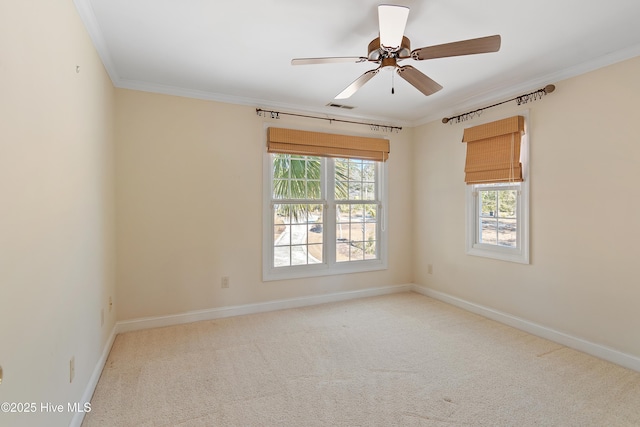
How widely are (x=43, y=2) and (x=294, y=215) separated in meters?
2.86

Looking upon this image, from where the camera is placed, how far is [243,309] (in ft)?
11.8

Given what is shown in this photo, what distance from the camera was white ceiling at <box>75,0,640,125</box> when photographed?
198 centimetres

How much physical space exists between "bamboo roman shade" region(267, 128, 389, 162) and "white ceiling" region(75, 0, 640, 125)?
48 centimetres

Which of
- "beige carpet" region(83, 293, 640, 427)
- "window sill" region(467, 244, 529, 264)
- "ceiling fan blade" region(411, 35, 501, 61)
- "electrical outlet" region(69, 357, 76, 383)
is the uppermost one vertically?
"ceiling fan blade" region(411, 35, 501, 61)

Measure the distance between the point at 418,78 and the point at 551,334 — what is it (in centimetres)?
261

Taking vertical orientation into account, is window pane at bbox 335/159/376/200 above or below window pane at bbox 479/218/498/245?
above

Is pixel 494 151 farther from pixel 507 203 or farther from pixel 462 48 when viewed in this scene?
pixel 462 48

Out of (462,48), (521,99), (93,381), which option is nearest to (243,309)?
(93,381)

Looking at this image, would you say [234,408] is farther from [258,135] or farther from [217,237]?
[258,135]

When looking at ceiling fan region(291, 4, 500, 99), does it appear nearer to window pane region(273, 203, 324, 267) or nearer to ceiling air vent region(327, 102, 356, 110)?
ceiling air vent region(327, 102, 356, 110)

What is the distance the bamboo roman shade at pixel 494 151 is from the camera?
3213 millimetres

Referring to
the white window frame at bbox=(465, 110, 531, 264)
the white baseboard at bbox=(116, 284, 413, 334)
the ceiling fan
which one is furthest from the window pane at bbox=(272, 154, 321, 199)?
the white window frame at bbox=(465, 110, 531, 264)

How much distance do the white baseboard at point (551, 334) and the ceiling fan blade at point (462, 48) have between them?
2.54m

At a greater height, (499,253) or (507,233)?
(507,233)
